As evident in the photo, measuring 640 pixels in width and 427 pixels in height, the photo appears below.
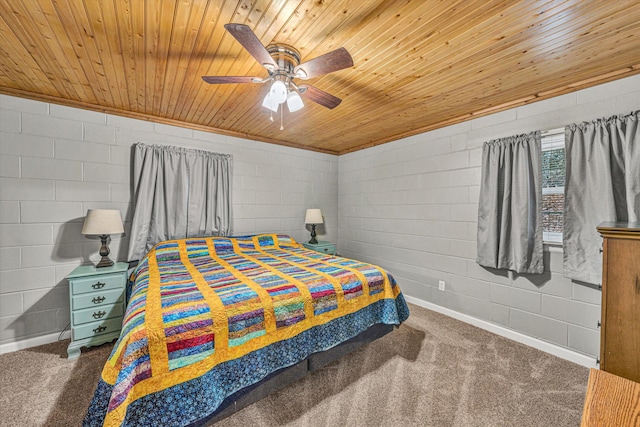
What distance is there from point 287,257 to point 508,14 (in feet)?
8.59

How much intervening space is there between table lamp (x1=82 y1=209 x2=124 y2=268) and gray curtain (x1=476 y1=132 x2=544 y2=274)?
12.4ft

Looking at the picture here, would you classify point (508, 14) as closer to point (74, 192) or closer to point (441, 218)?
point (441, 218)

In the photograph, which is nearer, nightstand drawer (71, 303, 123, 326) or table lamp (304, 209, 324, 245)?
nightstand drawer (71, 303, 123, 326)

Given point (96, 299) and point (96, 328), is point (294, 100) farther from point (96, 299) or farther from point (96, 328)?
point (96, 328)

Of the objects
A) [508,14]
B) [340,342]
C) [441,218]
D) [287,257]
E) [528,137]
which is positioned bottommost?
[340,342]

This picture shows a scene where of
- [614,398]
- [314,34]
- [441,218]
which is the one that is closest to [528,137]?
[441,218]

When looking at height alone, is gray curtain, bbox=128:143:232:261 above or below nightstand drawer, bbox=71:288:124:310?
above

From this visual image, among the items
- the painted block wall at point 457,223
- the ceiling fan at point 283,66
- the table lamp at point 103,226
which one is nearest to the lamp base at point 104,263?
the table lamp at point 103,226

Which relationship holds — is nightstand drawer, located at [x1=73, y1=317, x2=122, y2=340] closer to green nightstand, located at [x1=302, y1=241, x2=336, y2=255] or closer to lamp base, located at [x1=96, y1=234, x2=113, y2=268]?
lamp base, located at [x1=96, y1=234, x2=113, y2=268]

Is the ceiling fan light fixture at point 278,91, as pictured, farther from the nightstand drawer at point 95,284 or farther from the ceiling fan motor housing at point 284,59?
the nightstand drawer at point 95,284

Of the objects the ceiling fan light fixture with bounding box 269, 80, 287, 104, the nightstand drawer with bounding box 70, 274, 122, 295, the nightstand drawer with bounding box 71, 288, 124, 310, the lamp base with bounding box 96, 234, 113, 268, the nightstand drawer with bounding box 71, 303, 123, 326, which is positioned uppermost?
the ceiling fan light fixture with bounding box 269, 80, 287, 104

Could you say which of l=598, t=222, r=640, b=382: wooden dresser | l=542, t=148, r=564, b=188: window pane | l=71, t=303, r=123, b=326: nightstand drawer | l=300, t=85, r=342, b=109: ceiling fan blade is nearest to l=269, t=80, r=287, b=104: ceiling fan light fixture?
l=300, t=85, r=342, b=109: ceiling fan blade

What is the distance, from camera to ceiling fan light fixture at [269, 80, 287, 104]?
1.69m

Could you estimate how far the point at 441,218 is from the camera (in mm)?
3258
